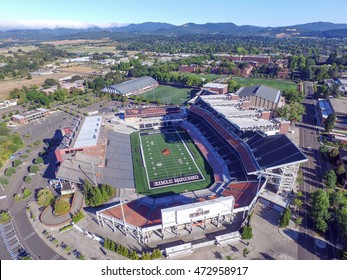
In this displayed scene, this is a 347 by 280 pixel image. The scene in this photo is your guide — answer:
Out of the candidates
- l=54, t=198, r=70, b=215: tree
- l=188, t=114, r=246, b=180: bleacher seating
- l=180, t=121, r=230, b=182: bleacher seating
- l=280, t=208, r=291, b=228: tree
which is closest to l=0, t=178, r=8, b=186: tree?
l=54, t=198, r=70, b=215: tree

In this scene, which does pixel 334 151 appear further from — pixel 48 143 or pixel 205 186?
pixel 48 143

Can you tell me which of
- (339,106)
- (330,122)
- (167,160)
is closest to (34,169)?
(167,160)

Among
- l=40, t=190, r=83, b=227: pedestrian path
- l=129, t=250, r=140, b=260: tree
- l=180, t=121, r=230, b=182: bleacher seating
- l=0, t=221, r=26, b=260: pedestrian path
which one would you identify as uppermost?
l=180, t=121, r=230, b=182: bleacher seating

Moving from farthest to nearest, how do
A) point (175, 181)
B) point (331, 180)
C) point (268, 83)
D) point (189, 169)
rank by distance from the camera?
1. point (268, 83)
2. point (189, 169)
3. point (175, 181)
4. point (331, 180)

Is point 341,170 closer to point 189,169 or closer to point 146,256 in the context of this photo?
point 189,169

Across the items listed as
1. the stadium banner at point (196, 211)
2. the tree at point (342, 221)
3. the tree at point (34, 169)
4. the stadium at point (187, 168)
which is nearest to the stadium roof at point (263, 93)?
the stadium at point (187, 168)

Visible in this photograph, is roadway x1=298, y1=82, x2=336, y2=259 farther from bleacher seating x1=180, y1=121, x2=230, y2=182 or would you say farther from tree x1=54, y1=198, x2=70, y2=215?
tree x1=54, y1=198, x2=70, y2=215
